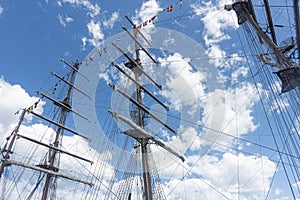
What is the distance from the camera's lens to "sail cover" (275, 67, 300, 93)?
1017 centimetres

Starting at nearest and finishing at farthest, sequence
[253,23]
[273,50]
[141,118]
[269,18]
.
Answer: [253,23] → [273,50] → [269,18] → [141,118]

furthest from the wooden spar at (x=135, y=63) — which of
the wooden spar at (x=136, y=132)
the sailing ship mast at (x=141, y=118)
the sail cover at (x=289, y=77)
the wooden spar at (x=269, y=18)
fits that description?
the sail cover at (x=289, y=77)

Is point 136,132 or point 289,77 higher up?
point 289,77

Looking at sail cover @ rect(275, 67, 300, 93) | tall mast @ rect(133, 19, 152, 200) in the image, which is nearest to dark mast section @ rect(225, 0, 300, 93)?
sail cover @ rect(275, 67, 300, 93)

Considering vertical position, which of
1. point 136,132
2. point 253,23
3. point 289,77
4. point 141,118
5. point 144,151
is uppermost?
point 253,23

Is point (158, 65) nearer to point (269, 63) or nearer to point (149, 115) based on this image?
point (149, 115)

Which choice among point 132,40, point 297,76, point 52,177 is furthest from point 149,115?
point 52,177

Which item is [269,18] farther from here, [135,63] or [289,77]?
[135,63]

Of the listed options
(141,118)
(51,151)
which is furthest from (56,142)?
(141,118)

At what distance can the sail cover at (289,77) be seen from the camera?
33.4ft

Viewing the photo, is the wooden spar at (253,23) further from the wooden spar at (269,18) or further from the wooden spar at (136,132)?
the wooden spar at (136,132)

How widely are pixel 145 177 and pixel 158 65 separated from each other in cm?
1083

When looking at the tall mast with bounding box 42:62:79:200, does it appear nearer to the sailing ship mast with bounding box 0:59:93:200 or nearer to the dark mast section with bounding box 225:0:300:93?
the sailing ship mast with bounding box 0:59:93:200

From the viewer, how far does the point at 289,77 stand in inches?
412
